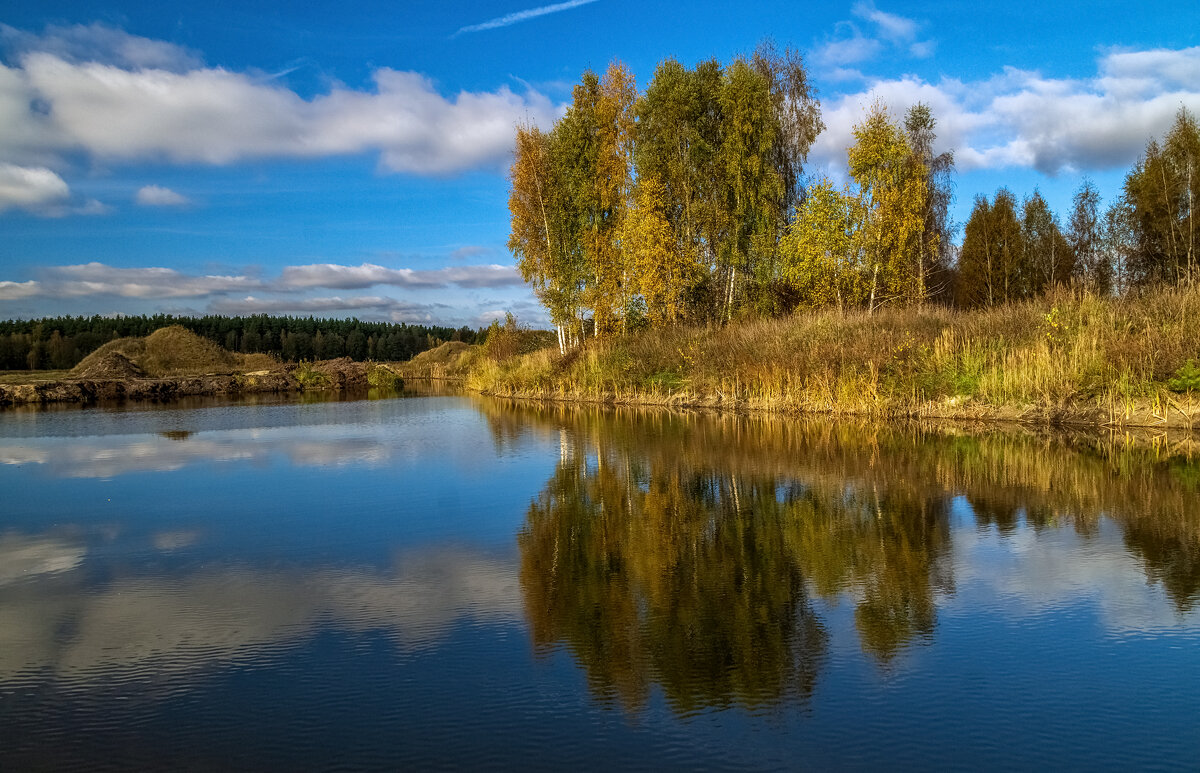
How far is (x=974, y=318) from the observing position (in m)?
20.1

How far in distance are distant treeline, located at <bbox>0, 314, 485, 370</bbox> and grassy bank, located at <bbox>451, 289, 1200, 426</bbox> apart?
168 feet

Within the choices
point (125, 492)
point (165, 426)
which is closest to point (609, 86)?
point (165, 426)

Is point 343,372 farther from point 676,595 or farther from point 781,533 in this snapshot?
point 676,595

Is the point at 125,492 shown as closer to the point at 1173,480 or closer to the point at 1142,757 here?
the point at 1142,757

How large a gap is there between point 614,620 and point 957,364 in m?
15.5

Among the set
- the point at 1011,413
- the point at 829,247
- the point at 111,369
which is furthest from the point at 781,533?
the point at 111,369

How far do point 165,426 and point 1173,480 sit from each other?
68.6ft

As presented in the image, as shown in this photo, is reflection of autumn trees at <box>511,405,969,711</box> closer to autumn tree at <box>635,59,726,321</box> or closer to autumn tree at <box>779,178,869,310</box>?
autumn tree at <box>779,178,869,310</box>

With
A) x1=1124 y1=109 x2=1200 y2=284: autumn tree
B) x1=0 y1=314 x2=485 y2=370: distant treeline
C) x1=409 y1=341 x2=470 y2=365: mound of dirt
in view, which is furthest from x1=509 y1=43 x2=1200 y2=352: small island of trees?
x1=0 y1=314 x2=485 y2=370: distant treeline

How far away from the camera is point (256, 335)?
305 ft

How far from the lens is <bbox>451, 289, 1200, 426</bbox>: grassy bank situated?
1496cm

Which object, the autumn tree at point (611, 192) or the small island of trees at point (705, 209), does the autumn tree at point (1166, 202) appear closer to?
the small island of trees at point (705, 209)

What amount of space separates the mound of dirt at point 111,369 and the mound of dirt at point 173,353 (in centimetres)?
424

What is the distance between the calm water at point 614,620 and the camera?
3.53 meters
